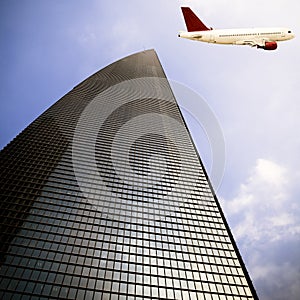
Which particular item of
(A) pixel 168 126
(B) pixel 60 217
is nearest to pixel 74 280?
(B) pixel 60 217

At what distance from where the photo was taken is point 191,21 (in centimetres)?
5931

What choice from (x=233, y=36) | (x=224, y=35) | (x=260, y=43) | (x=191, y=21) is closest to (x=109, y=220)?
(x=191, y=21)

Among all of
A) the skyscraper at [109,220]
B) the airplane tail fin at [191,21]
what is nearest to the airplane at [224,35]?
the airplane tail fin at [191,21]

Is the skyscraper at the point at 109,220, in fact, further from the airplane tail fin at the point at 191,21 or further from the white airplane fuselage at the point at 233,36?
the airplane tail fin at the point at 191,21

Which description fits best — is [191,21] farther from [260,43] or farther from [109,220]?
[109,220]

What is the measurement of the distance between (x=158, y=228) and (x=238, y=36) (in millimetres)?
54989

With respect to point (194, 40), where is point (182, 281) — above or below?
below

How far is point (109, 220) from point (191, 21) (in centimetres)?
5637

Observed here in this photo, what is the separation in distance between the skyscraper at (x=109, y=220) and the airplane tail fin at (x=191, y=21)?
54.2 meters

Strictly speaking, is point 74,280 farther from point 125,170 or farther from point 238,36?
point 238,36

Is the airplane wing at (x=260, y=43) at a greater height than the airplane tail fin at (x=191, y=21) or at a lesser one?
lesser

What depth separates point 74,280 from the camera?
66.6 meters

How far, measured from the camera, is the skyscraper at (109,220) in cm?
6838

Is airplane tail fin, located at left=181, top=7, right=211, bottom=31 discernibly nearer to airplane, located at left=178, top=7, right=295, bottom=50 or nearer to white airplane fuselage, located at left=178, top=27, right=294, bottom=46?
airplane, located at left=178, top=7, right=295, bottom=50
